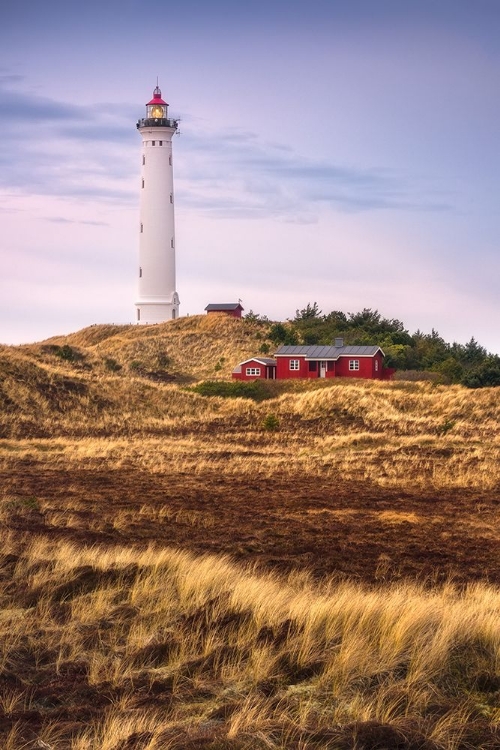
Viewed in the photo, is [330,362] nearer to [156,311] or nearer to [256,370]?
[256,370]

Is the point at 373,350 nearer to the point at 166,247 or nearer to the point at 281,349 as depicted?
the point at 281,349

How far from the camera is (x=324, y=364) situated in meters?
63.9

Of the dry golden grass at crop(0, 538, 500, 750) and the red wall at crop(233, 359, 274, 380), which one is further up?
the red wall at crop(233, 359, 274, 380)

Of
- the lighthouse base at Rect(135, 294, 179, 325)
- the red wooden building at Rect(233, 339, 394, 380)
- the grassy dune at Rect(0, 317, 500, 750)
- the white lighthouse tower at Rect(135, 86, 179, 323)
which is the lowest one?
the grassy dune at Rect(0, 317, 500, 750)

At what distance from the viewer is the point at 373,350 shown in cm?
6322

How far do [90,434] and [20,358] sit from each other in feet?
43.3

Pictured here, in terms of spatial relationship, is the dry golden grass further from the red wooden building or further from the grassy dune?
the red wooden building

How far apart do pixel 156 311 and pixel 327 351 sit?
26.9m

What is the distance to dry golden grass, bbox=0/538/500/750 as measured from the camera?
6.62m

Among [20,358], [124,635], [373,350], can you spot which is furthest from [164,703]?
[373,350]

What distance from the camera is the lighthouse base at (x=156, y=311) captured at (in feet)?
280

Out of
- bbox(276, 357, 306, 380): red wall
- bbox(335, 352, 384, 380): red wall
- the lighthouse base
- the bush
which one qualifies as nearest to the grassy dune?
bbox(335, 352, 384, 380): red wall

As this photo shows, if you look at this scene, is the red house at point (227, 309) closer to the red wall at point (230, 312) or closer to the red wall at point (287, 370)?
the red wall at point (230, 312)

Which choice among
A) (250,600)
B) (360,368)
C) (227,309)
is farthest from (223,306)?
(250,600)
